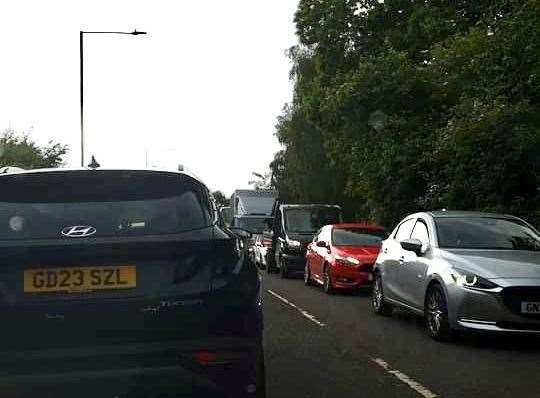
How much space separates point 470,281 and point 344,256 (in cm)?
692

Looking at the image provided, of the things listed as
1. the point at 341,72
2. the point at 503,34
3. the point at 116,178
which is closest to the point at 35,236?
the point at 116,178

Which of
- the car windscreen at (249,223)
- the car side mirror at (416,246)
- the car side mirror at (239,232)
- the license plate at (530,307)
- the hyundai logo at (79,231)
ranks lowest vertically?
the car windscreen at (249,223)

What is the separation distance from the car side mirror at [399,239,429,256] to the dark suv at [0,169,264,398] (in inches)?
207

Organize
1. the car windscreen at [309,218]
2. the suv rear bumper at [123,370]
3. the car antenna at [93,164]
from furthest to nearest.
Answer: the car windscreen at [309,218], the car antenna at [93,164], the suv rear bumper at [123,370]

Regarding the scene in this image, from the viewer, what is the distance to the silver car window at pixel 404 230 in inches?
428

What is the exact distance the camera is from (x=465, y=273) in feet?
28.0

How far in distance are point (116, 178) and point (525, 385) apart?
3.95 meters

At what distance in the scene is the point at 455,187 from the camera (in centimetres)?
1834

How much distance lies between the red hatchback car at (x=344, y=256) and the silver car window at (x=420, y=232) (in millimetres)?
4639

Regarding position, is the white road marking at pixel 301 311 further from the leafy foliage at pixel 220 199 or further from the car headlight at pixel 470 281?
the car headlight at pixel 470 281

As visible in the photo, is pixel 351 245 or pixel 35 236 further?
pixel 351 245

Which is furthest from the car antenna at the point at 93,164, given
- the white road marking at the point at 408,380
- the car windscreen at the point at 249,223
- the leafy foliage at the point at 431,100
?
Result: the car windscreen at the point at 249,223

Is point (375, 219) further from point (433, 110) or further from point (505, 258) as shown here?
point (505, 258)

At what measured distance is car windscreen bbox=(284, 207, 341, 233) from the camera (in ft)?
72.6
